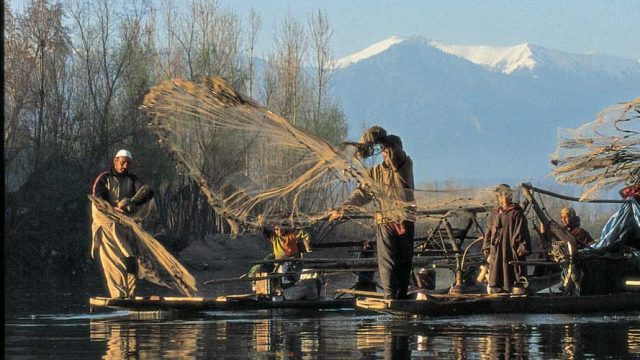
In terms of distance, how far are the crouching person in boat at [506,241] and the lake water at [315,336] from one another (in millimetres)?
1084

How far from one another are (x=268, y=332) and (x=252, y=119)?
Answer: 2797 millimetres

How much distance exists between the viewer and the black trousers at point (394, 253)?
16250mm

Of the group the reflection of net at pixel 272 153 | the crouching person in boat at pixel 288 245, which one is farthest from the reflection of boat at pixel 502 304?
the crouching person in boat at pixel 288 245

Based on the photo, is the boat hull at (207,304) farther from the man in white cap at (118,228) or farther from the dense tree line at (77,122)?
A: the dense tree line at (77,122)

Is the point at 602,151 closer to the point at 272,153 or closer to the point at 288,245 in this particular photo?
the point at 272,153

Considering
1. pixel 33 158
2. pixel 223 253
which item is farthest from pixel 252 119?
pixel 223 253

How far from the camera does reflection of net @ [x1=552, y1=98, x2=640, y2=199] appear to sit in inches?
738

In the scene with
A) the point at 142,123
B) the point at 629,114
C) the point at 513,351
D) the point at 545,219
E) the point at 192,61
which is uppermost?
the point at 192,61

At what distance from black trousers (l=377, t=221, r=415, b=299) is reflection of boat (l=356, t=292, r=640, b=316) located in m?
0.31

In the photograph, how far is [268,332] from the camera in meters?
15.4

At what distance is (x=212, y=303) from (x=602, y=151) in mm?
5370

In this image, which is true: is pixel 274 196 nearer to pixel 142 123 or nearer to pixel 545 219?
pixel 545 219

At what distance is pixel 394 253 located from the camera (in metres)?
16.2

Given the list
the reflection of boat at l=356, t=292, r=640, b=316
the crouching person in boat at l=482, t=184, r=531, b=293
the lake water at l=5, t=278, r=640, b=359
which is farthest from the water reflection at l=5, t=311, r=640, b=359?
the crouching person in boat at l=482, t=184, r=531, b=293
